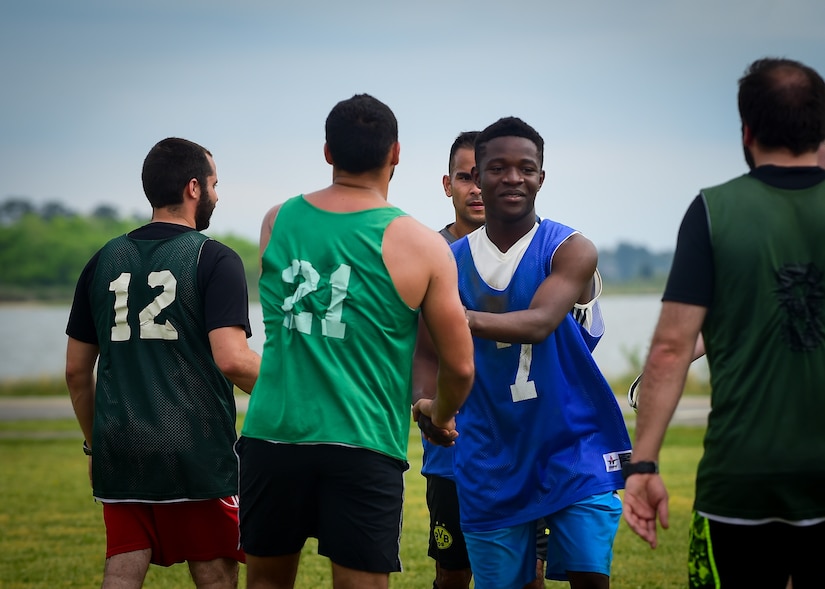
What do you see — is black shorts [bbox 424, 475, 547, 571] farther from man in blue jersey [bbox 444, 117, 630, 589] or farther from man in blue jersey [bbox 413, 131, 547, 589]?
man in blue jersey [bbox 444, 117, 630, 589]

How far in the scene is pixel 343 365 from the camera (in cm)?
421

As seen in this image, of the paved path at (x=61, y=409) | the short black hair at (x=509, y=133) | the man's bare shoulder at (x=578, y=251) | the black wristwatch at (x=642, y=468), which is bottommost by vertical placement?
the paved path at (x=61, y=409)

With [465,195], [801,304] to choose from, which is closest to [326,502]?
[801,304]

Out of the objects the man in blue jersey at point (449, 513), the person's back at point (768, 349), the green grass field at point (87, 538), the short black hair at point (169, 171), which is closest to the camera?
the person's back at point (768, 349)

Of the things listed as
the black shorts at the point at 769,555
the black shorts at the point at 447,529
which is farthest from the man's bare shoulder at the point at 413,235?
the black shorts at the point at 447,529

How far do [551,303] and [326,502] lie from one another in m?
1.39

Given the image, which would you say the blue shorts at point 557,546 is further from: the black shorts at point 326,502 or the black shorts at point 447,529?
the black shorts at point 326,502

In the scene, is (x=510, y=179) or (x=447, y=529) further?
(x=447, y=529)

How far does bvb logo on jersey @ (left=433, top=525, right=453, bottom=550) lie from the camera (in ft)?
20.2

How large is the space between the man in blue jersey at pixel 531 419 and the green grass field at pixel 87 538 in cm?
330

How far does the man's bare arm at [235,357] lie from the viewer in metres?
4.96

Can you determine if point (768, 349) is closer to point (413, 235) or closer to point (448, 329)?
point (448, 329)

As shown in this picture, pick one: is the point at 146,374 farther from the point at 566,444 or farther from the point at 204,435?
the point at 566,444

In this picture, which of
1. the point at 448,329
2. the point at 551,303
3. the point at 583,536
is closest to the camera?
the point at 448,329
